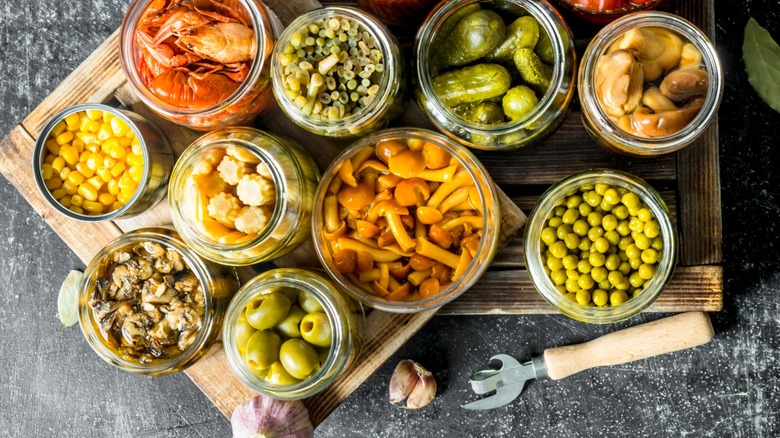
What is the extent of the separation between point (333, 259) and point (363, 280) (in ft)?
0.26

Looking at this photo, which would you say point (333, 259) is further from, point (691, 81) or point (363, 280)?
point (691, 81)

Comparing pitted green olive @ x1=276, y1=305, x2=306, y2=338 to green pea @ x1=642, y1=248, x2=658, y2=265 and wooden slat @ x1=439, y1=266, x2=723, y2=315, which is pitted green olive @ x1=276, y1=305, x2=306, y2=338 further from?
green pea @ x1=642, y1=248, x2=658, y2=265

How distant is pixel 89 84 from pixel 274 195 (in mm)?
575

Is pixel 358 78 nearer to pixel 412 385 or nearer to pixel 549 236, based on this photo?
pixel 549 236

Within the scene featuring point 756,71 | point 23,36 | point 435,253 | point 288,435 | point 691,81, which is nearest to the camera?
point 691,81

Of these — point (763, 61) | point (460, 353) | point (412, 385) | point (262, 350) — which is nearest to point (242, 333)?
point (262, 350)

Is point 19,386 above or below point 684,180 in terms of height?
below

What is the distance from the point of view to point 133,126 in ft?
4.75

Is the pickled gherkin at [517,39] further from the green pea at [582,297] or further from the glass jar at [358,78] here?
the green pea at [582,297]

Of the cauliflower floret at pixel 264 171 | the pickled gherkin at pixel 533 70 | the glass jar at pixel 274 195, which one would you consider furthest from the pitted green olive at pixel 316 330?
the pickled gherkin at pixel 533 70

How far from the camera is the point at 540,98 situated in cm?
135

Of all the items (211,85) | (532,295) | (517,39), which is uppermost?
(517,39)

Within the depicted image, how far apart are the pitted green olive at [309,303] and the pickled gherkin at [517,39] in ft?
1.94

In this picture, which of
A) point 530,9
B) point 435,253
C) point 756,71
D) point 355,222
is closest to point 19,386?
point 355,222
